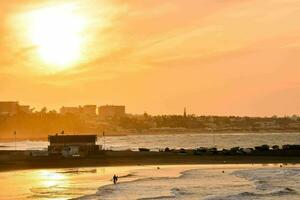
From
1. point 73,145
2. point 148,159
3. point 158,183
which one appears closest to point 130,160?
point 148,159

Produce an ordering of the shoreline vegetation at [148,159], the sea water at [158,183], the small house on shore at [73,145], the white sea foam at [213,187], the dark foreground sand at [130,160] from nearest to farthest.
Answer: the white sea foam at [213,187], the sea water at [158,183], the dark foreground sand at [130,160], the shoreline vegetation at [148,159], the small house on shore at [73,145]

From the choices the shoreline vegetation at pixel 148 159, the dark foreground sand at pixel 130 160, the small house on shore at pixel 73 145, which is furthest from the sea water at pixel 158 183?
the small house on shore at pixel 73 145

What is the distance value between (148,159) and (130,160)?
3599 mm

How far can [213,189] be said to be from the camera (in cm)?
7756

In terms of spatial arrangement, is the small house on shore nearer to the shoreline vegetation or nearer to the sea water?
the shoreline vegetation

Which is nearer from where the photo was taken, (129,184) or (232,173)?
(129,184)

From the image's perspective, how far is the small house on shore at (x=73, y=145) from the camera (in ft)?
444

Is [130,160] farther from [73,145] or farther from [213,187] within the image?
[213,187]

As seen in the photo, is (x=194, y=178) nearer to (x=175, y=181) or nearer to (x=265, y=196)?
(x=175, y=181)

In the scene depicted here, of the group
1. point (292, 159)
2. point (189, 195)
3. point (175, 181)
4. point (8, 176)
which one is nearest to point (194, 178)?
point (175, 181)

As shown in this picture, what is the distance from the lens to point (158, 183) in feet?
277

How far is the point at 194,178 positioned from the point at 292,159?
4148 cm

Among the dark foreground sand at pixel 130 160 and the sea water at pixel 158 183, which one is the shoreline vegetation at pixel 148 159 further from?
the sea water at pixel 158 183

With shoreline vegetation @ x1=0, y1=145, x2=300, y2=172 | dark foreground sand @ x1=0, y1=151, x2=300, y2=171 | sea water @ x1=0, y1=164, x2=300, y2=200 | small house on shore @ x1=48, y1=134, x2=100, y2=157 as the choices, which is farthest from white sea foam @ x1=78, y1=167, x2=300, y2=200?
small house on shore @ x1=48, y1=134, x2=100, y2=157
